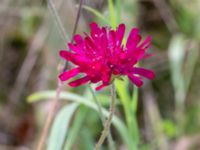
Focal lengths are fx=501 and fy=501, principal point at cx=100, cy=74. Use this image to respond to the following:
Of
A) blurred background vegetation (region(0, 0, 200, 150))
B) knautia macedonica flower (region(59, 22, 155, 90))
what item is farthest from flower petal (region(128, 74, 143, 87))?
blurred background vegetation (region(0, 0, 200, 150))


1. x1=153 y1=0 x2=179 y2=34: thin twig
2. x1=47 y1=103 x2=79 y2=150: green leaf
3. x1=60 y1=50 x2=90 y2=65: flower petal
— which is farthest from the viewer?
x1=153 y1=0 x2=179 y2=34: thin twig

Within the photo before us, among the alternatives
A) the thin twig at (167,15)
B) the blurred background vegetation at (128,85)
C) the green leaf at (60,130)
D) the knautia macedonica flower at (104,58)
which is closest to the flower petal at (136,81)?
the knautia macedonica flower at (104,58)

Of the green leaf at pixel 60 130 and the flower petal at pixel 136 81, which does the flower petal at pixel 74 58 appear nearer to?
the flower petal at pixel 136 81

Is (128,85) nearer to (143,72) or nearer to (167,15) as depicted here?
(167,15)

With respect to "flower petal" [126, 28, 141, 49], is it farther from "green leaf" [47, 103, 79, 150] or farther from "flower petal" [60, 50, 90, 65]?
"green leaf" [47, 103, 79, 150]

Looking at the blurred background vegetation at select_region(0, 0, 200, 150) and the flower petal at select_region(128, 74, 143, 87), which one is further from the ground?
the blurred background vegetation at select_region(0, 0, 200, 150)

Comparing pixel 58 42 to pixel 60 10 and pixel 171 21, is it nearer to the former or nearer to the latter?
pixel 60 10
